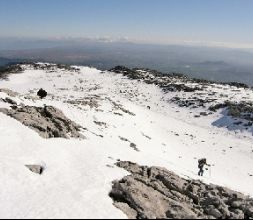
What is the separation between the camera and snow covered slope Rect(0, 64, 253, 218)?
757 inches

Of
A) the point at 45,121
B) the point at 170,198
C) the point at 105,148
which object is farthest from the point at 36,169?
the point at 45,121

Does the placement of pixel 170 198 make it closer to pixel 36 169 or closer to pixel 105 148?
pixel 36 169

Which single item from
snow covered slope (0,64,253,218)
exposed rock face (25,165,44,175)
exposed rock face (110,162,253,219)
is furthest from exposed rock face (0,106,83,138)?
exposed rock face (110,162,253,219)

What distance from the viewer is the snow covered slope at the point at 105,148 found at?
63.1 feet

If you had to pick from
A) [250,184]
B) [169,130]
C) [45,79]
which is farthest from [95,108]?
[45,79]

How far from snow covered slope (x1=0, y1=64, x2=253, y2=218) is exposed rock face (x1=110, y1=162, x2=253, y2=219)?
0.93 m

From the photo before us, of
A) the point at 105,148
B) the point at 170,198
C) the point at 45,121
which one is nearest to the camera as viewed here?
the point at 170,198

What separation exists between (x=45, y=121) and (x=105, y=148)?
18.5ft

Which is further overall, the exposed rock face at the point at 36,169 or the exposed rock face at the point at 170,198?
the exposed rock face at the point at 36,169

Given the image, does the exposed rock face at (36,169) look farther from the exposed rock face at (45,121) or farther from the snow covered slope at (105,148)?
the exposed rock face at (45,121)

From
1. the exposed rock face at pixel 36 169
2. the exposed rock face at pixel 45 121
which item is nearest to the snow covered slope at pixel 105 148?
the exposed rock face at pixel 36 169

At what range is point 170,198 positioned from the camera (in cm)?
2127

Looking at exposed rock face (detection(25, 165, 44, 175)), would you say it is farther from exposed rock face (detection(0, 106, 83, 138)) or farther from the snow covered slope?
exposed rock face (detection(0, 106, 83, 138))

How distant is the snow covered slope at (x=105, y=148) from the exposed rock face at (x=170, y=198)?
0.93 meters
